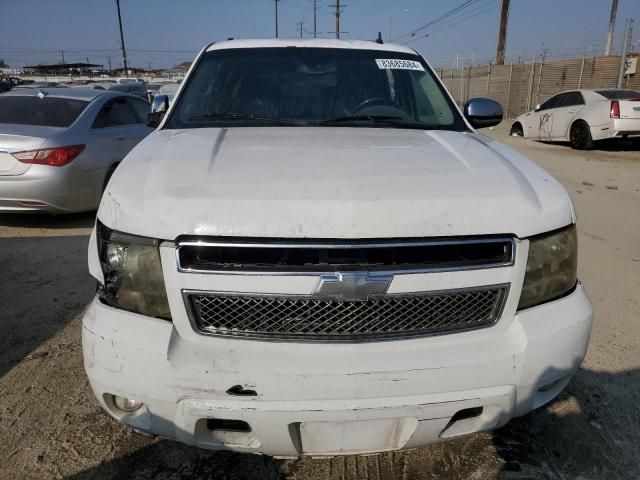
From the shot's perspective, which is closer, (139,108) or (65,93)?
(65,93)

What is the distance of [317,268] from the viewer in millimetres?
1589

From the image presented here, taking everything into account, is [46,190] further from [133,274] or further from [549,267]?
[549,267]

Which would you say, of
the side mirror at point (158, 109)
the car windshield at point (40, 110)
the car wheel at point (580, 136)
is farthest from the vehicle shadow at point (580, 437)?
the car wheel at point (580, 136)

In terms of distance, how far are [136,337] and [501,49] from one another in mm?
30482

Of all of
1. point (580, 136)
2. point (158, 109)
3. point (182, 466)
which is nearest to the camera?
point (182, 466)

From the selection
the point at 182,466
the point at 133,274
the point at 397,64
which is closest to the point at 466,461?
the point at 182,466

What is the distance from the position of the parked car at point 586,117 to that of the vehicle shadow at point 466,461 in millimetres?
11283

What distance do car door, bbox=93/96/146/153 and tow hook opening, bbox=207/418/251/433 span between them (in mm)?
5117

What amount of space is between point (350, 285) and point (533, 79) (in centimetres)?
2405

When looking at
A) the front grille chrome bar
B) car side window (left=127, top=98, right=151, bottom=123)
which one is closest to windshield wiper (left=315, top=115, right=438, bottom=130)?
the front grille chrome bar

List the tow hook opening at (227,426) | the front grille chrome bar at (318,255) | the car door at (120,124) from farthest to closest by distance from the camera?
the car door at (120,124) < the tow hook opening at (227,426) < the front grille chrome bar at (318,255)

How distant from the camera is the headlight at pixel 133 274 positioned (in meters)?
1.66

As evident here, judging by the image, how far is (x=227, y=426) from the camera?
1.70 m

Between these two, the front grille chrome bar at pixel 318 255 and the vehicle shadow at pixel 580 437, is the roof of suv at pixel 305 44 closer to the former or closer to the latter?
the front grille chrome bar at pixel 318 255
